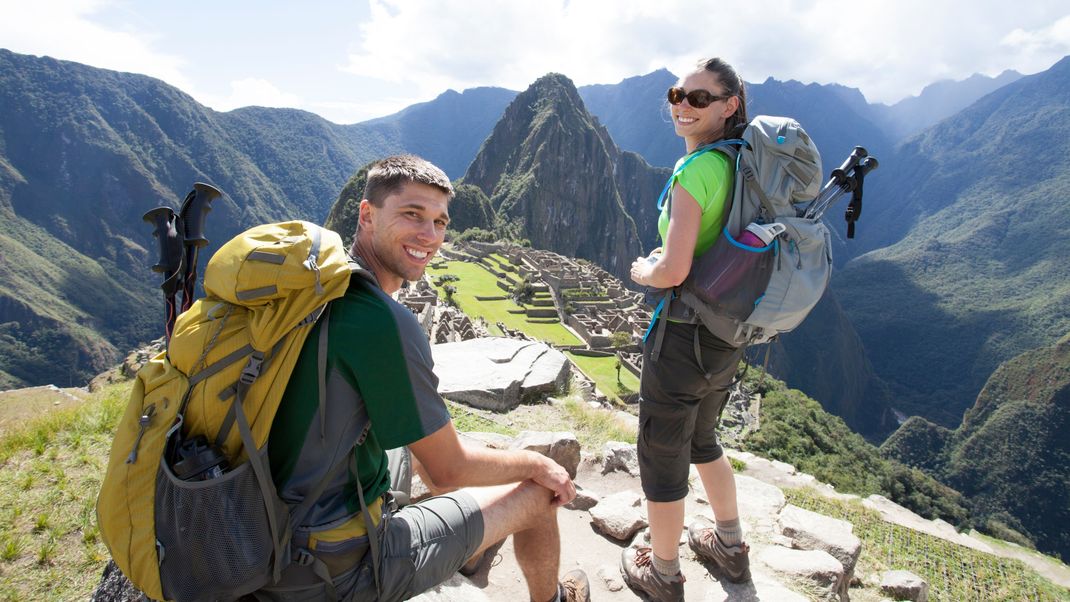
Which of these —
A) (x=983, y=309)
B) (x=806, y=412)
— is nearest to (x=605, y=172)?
(x=983, y=309)

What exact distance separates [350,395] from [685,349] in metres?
1.35

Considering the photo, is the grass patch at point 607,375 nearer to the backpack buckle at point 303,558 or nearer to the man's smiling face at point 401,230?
the man's smiling face at point 401,230

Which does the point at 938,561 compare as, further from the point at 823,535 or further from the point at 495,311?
the point at 495,311

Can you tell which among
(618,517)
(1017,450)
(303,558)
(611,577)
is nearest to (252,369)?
(303,558)

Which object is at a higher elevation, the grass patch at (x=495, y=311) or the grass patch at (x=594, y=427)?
the grass patch at (x=594, y=427)

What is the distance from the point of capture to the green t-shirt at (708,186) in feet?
6.84

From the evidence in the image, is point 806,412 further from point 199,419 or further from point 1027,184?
point 1027,184

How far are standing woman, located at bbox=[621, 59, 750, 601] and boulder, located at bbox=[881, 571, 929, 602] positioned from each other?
5.96 feet

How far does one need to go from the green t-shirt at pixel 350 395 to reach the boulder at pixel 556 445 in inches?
102

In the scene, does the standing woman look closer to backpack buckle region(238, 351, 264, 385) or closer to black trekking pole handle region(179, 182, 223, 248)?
backpack buckle region(238, 351, 264, 385)

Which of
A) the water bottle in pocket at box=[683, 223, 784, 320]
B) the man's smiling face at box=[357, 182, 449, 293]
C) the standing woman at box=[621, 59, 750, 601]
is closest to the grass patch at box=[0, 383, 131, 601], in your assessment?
the man's smiling face at box=[357, 182, 449, 293]

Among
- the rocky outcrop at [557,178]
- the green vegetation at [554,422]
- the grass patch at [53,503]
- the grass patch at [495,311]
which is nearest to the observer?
the grass patch at [53,503]

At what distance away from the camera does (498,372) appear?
6535mm

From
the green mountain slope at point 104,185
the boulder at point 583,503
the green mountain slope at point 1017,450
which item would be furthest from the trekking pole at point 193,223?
the green mountain slope at point 104,185
